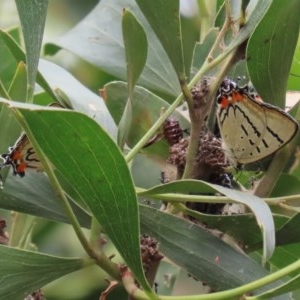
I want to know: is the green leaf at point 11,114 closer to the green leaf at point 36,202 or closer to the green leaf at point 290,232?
the green leaf at point 36,202

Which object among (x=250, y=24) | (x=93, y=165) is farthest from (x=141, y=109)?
(x=93, y=165)

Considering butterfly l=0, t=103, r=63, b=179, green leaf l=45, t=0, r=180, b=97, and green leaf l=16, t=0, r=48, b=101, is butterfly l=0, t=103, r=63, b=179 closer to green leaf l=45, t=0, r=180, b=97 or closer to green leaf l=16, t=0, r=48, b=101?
green leaf l=16, t=0, r=48, b=101

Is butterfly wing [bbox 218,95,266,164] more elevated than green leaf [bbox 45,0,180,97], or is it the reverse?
A: green leaf [bbox 45,0,180,97]

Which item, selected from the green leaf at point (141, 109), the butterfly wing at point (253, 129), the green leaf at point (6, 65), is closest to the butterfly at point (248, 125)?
the butterfly wing at point (253, 129)

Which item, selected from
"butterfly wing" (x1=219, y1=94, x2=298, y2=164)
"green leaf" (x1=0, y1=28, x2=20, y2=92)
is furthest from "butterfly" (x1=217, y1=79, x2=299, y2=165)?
"green leaf" (x1=0, y1=28, x2=20, y2=92)

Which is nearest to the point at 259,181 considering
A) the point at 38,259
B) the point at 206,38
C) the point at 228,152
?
the point at 228,152

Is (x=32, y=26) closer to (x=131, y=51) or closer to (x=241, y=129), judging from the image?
(x=131, y=51)
